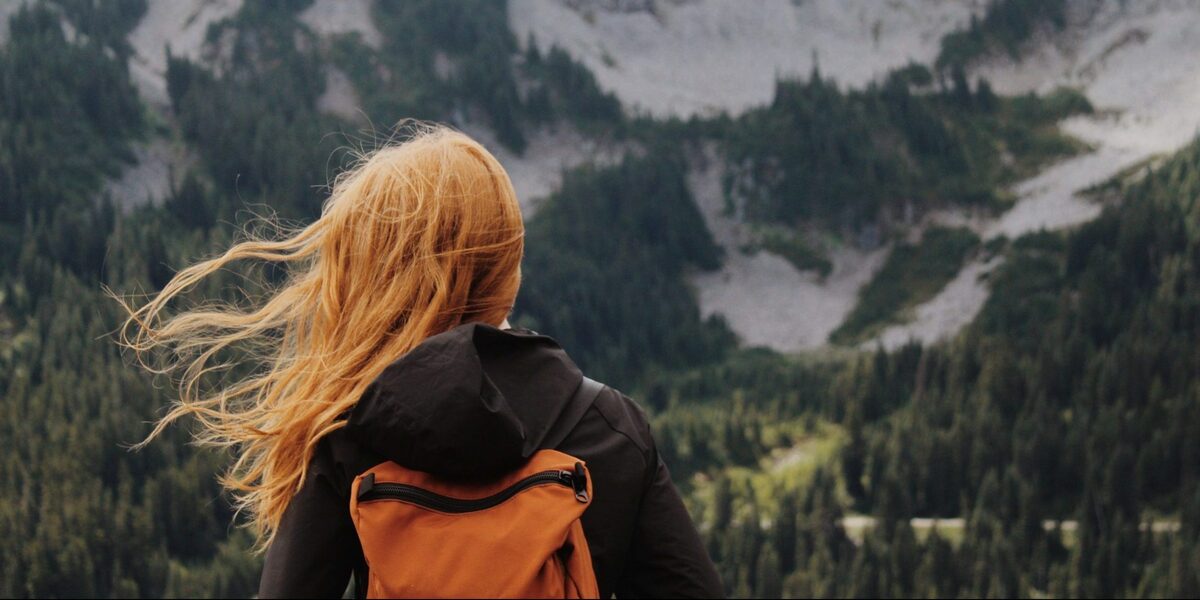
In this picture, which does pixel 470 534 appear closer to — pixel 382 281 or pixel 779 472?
pixel 382 281

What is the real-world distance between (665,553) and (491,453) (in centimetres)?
120

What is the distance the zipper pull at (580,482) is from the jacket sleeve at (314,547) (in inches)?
42.8

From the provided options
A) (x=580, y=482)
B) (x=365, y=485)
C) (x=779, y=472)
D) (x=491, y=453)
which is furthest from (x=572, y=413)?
(x=779, y=472)

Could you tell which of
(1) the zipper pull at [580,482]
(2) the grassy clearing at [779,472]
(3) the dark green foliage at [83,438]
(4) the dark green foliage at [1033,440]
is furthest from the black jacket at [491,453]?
(2) the grassy clearing at [779,472]

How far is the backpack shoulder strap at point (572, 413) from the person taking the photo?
567 cm

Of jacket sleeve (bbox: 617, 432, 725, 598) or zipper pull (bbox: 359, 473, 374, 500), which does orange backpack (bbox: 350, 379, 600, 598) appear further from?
jacket sleeve (bbox: 617, 432, 725, 598)

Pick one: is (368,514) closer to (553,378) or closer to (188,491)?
(553,378)

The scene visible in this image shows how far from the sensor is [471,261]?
19.4ft

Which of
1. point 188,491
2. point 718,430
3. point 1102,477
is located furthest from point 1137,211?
point 188,491

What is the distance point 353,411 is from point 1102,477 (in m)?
148

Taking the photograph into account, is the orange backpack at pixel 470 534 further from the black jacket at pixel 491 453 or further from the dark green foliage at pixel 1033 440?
the dark green foliage at pixel 1033 440

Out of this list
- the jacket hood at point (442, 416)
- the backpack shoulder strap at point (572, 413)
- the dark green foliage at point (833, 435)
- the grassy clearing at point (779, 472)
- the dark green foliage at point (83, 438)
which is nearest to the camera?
the jacket hood at point (442, 416)

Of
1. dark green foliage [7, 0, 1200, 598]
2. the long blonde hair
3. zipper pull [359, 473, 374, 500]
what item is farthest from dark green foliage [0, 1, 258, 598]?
zipper pull [359, 473, 374, 500]

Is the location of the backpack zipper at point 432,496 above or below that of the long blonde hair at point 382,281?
below
